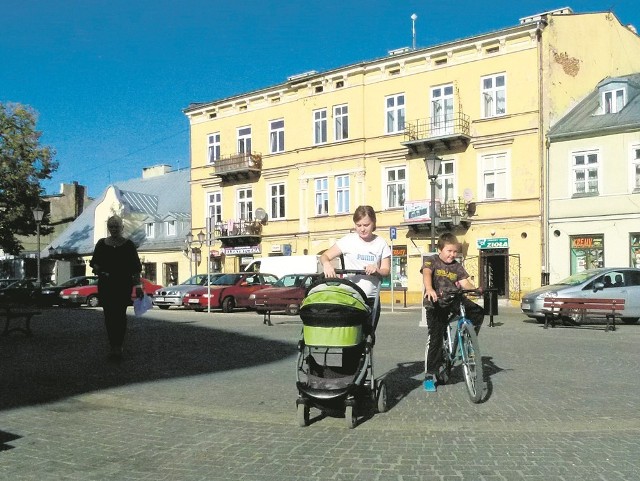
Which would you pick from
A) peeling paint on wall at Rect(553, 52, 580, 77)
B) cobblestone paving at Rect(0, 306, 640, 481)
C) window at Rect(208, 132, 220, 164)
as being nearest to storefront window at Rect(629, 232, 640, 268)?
peeling paint on wall at Rect(553, 52, 580, 77)

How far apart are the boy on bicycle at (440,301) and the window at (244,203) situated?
114 ft

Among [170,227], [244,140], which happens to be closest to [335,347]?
[244,140]

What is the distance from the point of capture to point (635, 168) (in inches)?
1119

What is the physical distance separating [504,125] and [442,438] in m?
27.8

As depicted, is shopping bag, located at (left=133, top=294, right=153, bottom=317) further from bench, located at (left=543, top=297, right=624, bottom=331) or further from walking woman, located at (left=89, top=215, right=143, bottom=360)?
bench, located at (left=543, top=297, right=624, bottom=331)

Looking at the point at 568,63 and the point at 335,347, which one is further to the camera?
the point at 568,63

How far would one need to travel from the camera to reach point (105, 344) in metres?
13.0

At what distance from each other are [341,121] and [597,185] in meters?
14.0

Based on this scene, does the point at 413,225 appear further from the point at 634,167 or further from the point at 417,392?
the point at 417,392

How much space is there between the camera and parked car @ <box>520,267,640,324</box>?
2017cm

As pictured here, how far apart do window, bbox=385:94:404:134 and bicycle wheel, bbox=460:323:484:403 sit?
2885 cm

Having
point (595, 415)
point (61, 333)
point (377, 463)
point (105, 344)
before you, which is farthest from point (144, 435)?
point (61, 333)

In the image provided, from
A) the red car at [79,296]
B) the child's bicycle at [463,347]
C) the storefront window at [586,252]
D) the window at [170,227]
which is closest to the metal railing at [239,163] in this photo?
the window at [170,227]

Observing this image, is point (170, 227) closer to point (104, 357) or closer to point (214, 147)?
point (214, 147)
